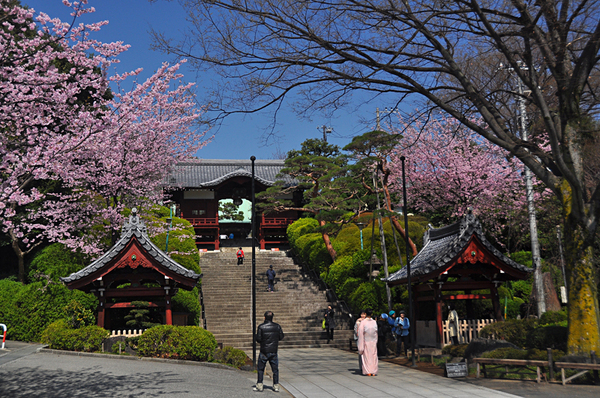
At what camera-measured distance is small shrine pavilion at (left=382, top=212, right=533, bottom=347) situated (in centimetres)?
1658

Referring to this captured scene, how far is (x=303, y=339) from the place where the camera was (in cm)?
2217

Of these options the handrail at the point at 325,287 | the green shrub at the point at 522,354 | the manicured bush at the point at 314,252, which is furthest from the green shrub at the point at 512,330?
the manicured bush at the point at 314,252

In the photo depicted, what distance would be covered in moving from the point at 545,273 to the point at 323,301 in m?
11.1

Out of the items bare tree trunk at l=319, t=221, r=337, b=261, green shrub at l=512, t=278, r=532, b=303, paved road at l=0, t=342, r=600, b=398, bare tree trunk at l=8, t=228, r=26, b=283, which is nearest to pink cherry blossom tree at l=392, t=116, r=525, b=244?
green shrub at l=512, t=278, r=532, b=303

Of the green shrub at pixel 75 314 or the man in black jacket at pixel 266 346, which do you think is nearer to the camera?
the man in black jacket at pixel 266 346

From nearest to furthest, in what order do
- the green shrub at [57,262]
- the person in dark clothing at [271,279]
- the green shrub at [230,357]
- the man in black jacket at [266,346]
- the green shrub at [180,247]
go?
1. the man in black jacket at [266,346]
2. the green shrub at [230,357]
3. the green shrub at [57,262]
4. the green shrub at [180,247]
5. the person in dark clothing at [271,279]

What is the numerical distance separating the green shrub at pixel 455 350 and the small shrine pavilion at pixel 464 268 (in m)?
0.77

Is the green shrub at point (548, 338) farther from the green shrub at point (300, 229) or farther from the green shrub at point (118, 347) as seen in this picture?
the green shrub at point (300, 229)

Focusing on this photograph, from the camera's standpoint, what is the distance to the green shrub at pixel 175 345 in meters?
14.1

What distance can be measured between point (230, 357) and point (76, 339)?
5.00 meters

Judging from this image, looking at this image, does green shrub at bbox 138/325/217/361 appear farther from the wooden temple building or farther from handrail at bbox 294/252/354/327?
the wooden temple building

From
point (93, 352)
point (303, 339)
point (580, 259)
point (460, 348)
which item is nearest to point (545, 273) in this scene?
point (460, 348)

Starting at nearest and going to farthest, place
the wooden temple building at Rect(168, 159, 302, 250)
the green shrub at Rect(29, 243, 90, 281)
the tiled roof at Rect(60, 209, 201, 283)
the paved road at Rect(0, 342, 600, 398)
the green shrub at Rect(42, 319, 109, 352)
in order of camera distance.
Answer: the paved road at Rect(0, 342, 600, 398) → the green shrub at Rect(42, 319, 109, 352) → the tiled roof at Rect(60, 209, 201, 283) → the green shrub at Rect(29, 243, 90, 281) → the wooden temple building at Rect(168, 159, 302, 250)

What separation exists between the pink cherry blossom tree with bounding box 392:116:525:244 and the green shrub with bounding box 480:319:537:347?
11314 mm
